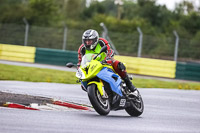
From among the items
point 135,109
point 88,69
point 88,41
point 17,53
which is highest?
point 88,41

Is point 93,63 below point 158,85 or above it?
above

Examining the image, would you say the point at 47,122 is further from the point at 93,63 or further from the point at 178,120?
the point at 178,120

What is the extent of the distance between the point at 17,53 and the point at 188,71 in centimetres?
973

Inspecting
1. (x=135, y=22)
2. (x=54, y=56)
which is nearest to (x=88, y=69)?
(x=54, y=56)

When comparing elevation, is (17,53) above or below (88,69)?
below

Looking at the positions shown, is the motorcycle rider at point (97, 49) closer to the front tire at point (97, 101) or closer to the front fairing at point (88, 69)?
the front fairing at point (88, 69)

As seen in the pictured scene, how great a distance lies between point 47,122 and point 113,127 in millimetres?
1008

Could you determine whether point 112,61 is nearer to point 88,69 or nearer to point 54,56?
A: point 88,69

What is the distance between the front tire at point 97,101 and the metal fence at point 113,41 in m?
17.6

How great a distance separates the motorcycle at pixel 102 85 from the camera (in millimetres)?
8867

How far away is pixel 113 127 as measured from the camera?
770 cm

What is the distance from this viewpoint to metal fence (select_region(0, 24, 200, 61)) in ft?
90.4

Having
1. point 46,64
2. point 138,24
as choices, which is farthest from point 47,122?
point 138,24

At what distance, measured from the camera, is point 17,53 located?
28.3 meters
